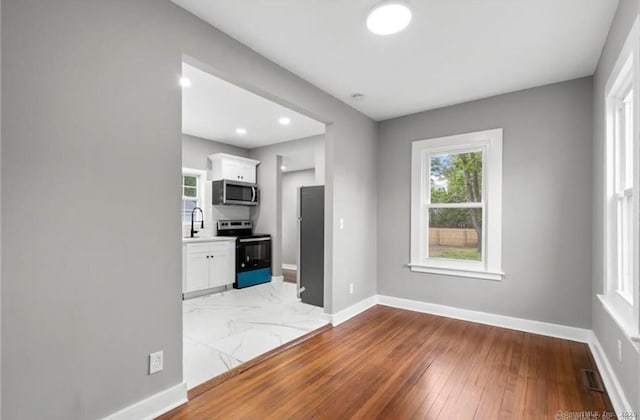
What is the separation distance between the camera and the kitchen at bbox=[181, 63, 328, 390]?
3006 millimetres

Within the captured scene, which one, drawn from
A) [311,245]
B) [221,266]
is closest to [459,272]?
[311,245]

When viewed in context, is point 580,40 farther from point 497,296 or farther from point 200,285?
point 200,285

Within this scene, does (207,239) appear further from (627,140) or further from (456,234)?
(627,140)

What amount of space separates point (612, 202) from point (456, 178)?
162 cm

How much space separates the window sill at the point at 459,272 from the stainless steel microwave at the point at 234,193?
323 centimetres

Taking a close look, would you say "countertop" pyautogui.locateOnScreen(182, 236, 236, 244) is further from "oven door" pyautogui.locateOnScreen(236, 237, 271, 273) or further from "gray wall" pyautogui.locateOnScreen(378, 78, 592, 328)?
"gray wall" pyautogui.locateOnScreen(378, 78, 592, 328)

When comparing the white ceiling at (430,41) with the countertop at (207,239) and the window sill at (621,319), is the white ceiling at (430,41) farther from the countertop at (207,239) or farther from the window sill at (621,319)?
the countertop at (207,239)

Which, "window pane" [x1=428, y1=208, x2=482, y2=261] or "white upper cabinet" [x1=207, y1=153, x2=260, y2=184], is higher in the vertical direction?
"white upper cabinet" [x1=207, y1=153, x2=260, y2=184]

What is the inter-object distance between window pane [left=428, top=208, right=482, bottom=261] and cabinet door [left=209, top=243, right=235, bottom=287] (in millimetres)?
3182

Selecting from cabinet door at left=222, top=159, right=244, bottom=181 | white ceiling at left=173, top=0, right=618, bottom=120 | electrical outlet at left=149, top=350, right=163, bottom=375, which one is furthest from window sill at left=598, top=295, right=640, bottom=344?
cabinet door at left=222, top=159, right=244, bottom=181

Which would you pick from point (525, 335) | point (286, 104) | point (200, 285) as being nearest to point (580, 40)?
point (286, 104)

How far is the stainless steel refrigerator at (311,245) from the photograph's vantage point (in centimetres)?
400

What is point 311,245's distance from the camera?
13.4 ft

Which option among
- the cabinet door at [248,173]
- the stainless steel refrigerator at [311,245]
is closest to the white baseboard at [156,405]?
the stainless steel refrigerator at [311,245]
